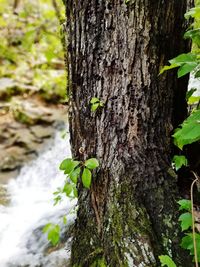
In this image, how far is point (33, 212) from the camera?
4.59 m

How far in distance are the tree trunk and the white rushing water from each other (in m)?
1.66

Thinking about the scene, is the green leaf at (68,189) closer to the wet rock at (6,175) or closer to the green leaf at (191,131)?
the green leaf at (191,131)

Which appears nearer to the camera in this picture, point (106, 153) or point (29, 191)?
point (106, 153)

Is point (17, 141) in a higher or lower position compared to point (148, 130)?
lower

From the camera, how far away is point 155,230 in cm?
167

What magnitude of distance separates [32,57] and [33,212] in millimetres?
4694

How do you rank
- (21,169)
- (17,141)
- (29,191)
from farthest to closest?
(17,141) → (21,169) → (29,191)

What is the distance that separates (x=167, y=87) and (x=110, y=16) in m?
0.47

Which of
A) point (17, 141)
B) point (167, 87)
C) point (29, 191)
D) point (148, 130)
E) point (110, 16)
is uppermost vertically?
point (110, 16)

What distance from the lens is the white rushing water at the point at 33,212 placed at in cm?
350

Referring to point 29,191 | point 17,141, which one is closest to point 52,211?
point 29,191

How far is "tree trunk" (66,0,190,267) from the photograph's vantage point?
1.64 metres

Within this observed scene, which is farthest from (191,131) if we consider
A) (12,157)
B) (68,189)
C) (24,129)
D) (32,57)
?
(32,57)

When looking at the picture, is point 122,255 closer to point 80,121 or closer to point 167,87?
point 80,121
